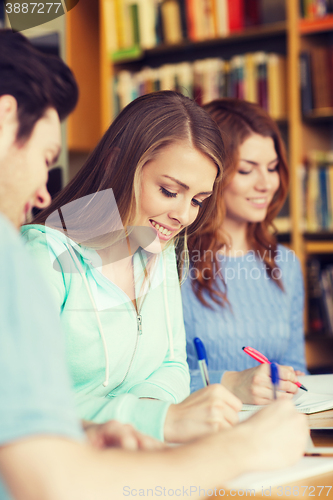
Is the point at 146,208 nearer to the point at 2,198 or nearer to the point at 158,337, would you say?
the point at 158,337

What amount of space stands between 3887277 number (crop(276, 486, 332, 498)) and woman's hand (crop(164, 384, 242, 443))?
Answer: 0.12m

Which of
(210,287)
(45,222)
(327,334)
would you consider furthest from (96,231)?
(327,334)

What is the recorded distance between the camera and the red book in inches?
88.7

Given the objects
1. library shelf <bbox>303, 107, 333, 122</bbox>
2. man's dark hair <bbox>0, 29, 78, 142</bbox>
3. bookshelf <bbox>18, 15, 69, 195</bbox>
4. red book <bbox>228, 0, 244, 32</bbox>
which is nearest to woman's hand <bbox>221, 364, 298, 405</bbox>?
man's dark hair <bbox>0, 29, 78, 142</bbox>

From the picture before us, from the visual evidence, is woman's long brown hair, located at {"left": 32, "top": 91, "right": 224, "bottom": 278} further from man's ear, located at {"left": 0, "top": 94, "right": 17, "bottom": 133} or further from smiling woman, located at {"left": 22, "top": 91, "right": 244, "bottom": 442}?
man's ear, located at {"left": 0, "top": 94, "right": 17, "bottom": 133}

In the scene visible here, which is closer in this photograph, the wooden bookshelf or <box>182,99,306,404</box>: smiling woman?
<box>182,99,306,404</box>: smiling woman

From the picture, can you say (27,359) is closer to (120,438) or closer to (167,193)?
(120,438)

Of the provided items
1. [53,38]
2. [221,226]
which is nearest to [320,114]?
[221,226]

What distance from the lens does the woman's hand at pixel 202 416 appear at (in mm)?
683

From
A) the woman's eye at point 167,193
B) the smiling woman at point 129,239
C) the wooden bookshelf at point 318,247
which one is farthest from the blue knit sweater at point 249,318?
the wooden bookshelf at point 318,247

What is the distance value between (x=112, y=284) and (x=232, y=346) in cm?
52

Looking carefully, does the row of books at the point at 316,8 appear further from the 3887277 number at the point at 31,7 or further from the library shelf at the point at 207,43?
the 3887277 number at the point at 31,7

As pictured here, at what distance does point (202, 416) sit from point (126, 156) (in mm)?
500

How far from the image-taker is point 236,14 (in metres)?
2.27
